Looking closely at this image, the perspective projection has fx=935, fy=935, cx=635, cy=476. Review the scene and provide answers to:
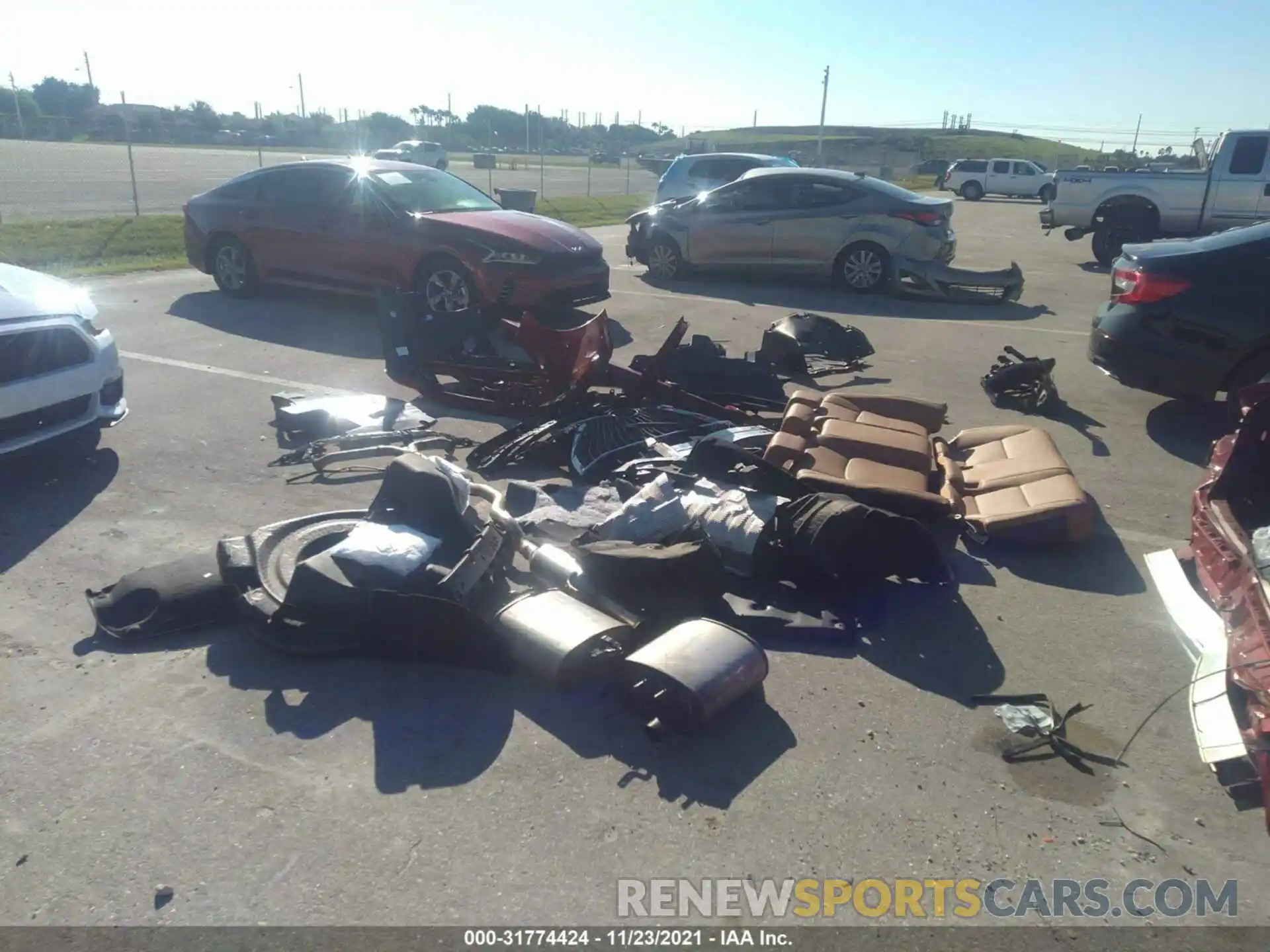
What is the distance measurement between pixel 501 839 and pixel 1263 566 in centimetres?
272

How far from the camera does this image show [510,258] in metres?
9.55

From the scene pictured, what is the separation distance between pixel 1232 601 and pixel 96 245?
16644 mm

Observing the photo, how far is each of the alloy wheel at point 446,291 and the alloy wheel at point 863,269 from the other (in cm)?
581

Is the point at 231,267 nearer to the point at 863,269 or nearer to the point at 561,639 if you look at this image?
the point at 863,269

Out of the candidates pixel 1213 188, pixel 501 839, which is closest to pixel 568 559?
pixel 501 839

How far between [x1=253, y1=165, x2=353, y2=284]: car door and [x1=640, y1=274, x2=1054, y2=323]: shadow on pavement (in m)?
4.76

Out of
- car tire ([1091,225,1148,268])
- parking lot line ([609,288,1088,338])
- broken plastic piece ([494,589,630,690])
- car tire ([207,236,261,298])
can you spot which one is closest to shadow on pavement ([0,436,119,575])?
broken plastic piece ([494,589,630,690])

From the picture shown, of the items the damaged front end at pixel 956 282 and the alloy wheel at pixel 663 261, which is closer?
the damaged front end at pixel 956 282

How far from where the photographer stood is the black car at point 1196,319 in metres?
6.57

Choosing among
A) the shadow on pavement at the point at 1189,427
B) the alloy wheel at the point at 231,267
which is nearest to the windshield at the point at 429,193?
the alloy wheel at the point at 231,267

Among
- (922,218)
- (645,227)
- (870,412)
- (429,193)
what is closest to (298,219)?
(429,193)

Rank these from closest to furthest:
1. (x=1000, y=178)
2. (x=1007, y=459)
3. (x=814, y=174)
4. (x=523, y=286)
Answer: (x=1007, y=459)
(x=523, y=286)
(x=814, y=174)
(x=1000, y=178)

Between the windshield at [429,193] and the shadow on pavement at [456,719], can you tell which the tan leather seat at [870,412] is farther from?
the windshield at [429,193]

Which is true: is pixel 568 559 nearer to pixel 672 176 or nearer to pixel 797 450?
pixel 797 450
